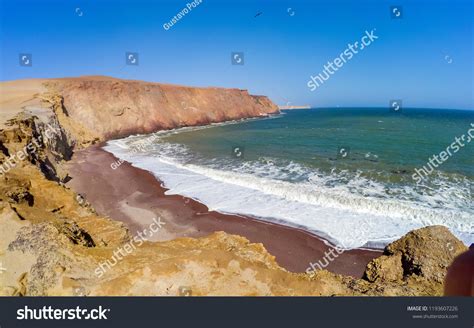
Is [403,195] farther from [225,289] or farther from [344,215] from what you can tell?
[225,289]

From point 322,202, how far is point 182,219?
7007 mm

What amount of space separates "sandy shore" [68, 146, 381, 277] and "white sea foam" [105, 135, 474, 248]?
0.73 metres

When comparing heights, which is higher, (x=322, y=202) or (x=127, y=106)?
(x=127, y=106)

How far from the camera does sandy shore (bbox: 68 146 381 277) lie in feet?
34.4

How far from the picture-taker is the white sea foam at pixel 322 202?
1221 cm

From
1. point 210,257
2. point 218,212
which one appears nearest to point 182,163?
point 218,212

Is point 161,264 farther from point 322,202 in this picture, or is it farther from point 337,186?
point 337,186

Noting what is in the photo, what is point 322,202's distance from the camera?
49.8ft
